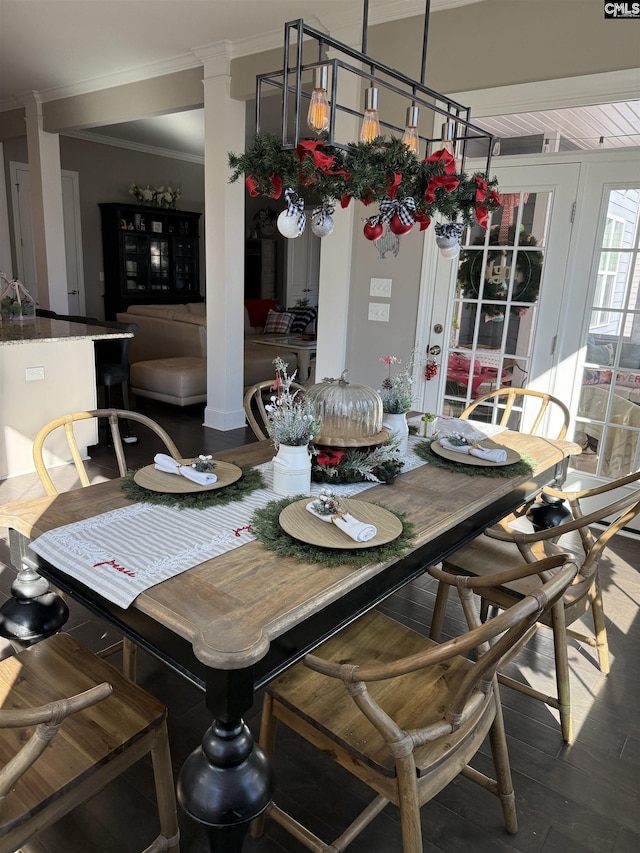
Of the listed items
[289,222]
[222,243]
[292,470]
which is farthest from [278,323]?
[292,470]

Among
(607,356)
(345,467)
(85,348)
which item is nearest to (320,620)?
(345,467)

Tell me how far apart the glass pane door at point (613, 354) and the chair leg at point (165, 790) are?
3.07m

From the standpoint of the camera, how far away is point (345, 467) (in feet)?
6.36

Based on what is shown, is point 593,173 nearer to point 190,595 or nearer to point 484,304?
point 484,304

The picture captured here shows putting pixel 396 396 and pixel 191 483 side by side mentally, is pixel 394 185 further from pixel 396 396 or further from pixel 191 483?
pixel 191 483

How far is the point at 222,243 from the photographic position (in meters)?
5.00

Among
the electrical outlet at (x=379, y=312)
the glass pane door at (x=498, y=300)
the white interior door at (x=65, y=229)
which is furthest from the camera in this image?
the white interior door at (x=65, y=229)

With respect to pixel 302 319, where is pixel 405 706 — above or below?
below

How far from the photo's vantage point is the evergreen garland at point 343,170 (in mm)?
1670

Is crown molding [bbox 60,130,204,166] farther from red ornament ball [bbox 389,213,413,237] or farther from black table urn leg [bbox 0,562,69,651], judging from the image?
black table urn leg [bbox 0,562,69,651]

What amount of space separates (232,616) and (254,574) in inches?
7.0

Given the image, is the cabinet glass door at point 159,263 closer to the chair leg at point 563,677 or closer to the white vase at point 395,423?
the white vase at point 395,423

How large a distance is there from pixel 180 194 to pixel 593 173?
7613 mm

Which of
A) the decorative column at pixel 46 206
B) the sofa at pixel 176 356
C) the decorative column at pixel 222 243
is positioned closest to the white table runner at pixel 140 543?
the decorative column at pixel 222 243
